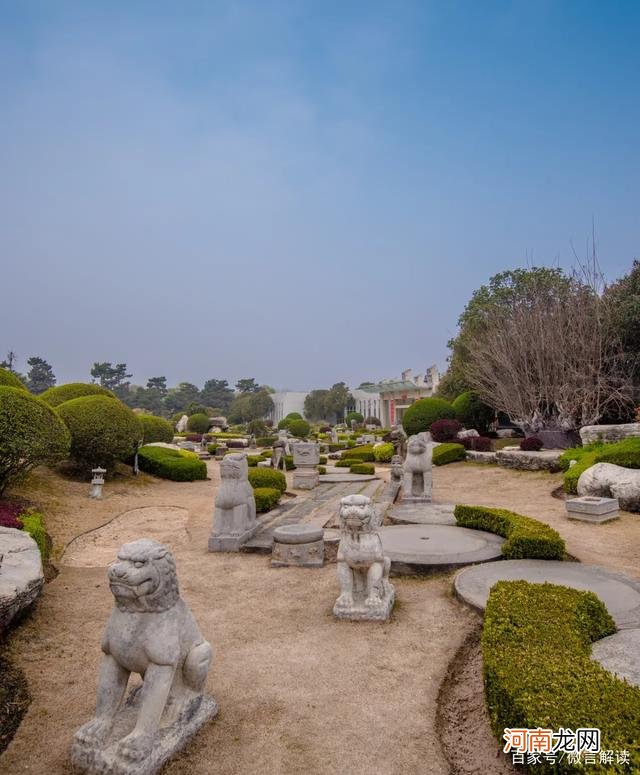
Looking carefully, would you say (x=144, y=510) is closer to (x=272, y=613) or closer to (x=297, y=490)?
(x=297, y=490)

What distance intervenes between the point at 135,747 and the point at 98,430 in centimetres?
1197

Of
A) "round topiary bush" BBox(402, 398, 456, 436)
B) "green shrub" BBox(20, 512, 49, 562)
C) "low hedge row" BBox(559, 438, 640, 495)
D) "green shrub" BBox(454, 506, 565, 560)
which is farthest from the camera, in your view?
"round topiary bush" BBox(402, 398, 456, 436)

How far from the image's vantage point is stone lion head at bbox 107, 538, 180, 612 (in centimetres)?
342

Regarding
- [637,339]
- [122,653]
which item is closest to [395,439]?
[637,339]

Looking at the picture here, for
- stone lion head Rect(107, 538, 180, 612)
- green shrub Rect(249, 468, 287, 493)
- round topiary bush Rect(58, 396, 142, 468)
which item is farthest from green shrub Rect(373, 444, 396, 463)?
stone lion head Rect(107, 538, 180, 612)

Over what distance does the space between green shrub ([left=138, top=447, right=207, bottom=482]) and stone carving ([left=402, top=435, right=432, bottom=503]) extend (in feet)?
25.8

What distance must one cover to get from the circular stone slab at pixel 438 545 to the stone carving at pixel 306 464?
6.83 m

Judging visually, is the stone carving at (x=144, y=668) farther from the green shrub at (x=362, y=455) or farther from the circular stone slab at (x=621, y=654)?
Answer: the green shrub at (x=362, y=455)

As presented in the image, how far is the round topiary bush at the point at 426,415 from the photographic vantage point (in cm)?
2792

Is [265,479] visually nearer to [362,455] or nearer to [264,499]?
[264,499]

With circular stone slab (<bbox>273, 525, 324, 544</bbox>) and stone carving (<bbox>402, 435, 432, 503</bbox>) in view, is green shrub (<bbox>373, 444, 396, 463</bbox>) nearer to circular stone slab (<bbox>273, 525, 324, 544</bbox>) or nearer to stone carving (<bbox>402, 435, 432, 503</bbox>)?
stone carving (<bbox>402, 435, 432, 503</bbox>)

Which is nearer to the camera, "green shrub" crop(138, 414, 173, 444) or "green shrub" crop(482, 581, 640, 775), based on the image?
"green shrub" crop(482, 581, 640, 775)

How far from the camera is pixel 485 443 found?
2375 centimetres

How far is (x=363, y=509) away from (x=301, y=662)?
1806mm
